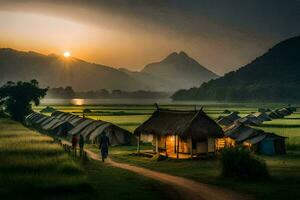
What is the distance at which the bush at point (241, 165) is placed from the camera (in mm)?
32519

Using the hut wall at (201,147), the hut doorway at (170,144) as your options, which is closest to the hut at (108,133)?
the hut doorway at (170,144)

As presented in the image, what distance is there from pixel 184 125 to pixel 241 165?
18537 mm

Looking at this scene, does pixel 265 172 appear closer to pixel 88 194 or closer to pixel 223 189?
pixel 223 189

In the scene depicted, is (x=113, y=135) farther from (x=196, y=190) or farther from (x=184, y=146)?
(x=196, y=190)

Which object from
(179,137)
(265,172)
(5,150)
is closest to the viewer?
(265,172)

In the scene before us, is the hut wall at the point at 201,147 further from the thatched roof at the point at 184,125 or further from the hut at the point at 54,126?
the hut at the point at 54,126

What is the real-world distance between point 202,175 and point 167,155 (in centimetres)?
1758

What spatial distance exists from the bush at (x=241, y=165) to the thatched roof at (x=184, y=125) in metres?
15.8

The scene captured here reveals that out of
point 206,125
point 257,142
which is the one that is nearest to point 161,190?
point 206,125

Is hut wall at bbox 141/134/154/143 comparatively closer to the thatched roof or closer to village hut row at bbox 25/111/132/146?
the thatched roof

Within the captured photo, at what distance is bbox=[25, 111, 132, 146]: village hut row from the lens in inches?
2611

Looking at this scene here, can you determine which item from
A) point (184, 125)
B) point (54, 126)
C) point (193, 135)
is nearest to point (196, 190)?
point (193, 135)

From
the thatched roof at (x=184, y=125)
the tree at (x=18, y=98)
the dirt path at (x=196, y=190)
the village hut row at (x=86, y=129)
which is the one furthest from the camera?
the tree at (x=18, y=98)

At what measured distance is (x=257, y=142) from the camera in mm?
55656
